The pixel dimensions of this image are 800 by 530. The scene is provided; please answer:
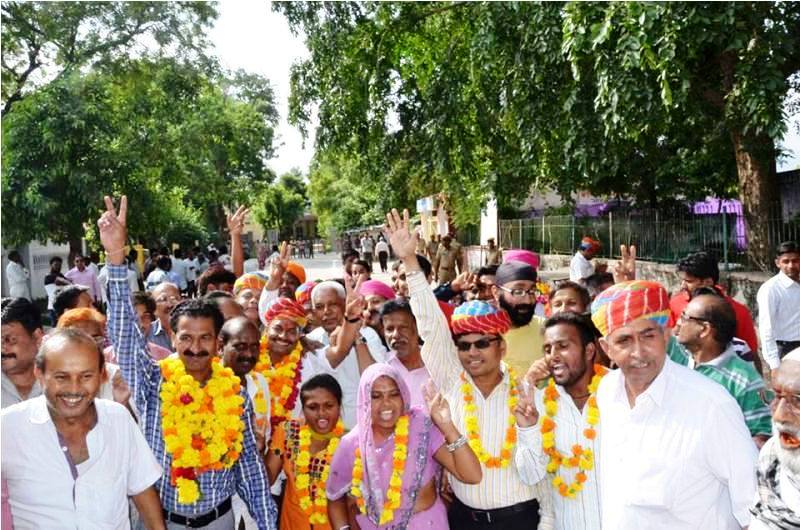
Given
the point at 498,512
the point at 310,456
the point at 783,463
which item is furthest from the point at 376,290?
the point at 783,463

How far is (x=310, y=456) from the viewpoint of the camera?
4.14 meters

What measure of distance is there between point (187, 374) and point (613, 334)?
6.56 feet

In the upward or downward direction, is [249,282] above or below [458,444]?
above

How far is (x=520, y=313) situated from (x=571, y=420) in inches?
54.3

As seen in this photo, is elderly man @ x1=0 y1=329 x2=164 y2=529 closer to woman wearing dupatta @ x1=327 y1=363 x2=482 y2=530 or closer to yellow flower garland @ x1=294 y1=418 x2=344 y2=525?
woman wearing dupatta @ x1=327 y1=363 x2=482 y2=530

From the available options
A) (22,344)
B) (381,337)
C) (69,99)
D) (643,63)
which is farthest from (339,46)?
(22,344)

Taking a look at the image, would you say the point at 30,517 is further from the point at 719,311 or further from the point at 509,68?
the point at 509,68

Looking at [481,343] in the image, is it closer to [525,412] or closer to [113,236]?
[525,412]

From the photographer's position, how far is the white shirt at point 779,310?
6.55m

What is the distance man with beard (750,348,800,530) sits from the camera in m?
2.23

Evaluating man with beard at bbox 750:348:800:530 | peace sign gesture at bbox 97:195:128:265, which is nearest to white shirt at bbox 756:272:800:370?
man with beard at bbox 750:348:800:530

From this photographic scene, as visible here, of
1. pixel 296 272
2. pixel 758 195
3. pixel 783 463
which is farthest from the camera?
pixel 758 195

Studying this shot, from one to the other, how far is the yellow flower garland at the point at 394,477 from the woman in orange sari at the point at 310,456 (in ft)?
1.48

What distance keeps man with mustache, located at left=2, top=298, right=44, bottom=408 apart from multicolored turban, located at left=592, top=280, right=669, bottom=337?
2.67 metres
